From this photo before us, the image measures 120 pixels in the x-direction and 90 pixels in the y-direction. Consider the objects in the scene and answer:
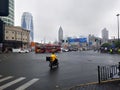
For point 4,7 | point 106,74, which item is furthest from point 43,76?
point 4,7

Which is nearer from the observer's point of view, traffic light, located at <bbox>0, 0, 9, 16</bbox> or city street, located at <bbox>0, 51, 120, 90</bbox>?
traffic light, located at <bbox>0, 0, 9, 16</bbox>

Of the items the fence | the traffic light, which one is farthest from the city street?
the traffic light

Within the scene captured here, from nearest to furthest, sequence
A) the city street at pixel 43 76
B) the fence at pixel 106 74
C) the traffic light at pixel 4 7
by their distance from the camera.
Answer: the traffic light at pixel 4 7
the city street at pixel 43 76
the fence at pixel 106 74

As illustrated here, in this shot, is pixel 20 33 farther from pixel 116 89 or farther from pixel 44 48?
pixel 116 89

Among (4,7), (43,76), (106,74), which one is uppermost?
(4,7)

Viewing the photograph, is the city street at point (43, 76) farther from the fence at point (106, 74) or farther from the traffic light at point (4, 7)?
the traffic light at point (4, 7)

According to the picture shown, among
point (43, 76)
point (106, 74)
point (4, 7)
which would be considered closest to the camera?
point (4, 7)

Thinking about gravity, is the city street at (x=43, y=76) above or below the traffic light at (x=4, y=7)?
below

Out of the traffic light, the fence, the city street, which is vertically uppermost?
the traffic light

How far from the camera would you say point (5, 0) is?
303 cm

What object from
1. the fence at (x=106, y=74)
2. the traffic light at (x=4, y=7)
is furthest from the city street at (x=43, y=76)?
the traffic light at (x=4, y=7)

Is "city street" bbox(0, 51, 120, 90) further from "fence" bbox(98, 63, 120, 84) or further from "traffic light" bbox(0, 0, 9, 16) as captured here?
"traffic light" bbox(0, 0, 9, 16)

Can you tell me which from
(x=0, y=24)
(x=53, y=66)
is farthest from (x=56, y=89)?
(x=53, y=66)

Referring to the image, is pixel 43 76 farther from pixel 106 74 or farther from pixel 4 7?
pixel 4 7
